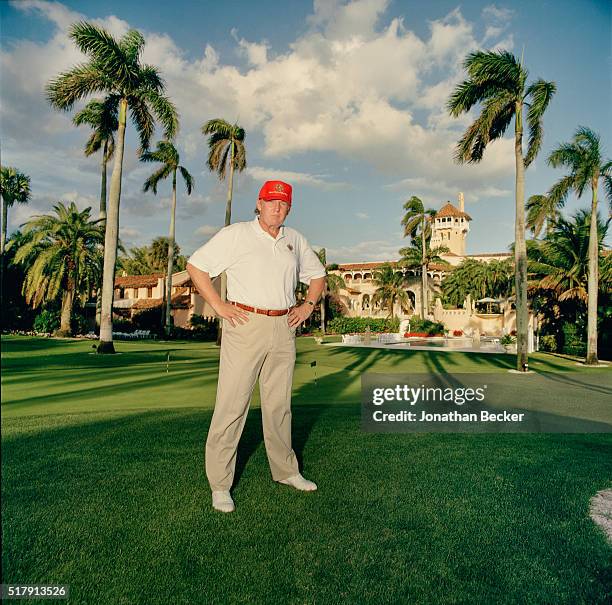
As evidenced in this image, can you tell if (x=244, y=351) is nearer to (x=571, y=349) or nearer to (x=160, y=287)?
(x=571, y=349)

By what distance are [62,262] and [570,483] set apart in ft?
128

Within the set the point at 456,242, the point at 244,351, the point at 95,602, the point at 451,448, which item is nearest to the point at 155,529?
the point at 95,602

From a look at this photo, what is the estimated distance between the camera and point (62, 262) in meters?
37.3

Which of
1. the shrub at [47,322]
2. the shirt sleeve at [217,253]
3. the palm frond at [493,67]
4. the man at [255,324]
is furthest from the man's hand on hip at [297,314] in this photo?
the shrub at [47,322]

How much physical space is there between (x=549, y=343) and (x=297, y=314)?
34.2 metres

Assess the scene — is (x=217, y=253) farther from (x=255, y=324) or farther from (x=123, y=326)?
(x=123, y=326)

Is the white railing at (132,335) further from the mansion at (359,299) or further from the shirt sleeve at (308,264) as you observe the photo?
the shirt sleeve at (308,264)

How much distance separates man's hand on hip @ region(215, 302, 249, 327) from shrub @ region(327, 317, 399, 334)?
173ft

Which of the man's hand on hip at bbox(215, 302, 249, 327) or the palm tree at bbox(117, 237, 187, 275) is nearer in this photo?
the man's hand on hip at bbox(215, 302, 249, 327)

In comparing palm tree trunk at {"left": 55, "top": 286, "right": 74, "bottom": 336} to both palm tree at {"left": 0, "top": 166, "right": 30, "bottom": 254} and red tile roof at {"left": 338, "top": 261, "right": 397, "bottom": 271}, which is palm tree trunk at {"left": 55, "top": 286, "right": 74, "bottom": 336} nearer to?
palm tree at {"left": 0, "top": 166, "right": 30, "bottom": 254}

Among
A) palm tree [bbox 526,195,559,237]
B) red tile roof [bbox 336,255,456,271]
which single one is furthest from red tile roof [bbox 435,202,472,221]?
palm tree [bbox 526,195,559,237]

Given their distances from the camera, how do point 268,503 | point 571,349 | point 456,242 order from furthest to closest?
point 456,242 → point 571,349 → point 268,503

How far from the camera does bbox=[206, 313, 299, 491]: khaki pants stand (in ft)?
12.4

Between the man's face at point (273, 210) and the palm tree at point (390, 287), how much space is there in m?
60.4
